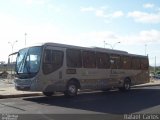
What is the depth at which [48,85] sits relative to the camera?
19.6 meters

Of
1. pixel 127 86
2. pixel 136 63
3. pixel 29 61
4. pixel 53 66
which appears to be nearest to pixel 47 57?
pixel 53 66

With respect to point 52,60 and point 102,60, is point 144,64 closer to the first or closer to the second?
point 102,60

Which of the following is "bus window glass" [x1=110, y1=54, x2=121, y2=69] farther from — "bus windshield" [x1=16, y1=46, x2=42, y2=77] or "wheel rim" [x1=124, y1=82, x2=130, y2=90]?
"bus windshield" [x1=16, y1=46, x2=42, y2=77]

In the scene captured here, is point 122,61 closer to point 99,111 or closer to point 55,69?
point 55,69

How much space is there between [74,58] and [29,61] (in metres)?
3.29

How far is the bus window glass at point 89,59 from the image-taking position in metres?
22.9

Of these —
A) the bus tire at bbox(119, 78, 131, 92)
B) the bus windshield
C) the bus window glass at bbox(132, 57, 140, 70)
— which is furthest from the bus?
the bus window glass at bbox(132, 57, 140, 70)

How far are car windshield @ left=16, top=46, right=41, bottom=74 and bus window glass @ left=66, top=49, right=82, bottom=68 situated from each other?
2.30 m

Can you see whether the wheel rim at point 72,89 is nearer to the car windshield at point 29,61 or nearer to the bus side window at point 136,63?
the car windshield at point 29,61

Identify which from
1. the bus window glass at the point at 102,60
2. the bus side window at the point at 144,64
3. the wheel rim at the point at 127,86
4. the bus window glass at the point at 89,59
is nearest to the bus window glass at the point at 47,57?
the bus window glass at the point at 89,59

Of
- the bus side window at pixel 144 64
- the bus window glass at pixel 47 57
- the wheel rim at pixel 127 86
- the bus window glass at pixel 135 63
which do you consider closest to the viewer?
the bus window glass at pixel 47 57

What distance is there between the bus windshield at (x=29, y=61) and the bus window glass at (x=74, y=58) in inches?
90.3

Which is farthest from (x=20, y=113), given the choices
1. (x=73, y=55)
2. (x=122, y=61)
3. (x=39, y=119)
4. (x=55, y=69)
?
(x=122, y=61)

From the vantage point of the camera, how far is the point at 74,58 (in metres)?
21.8
